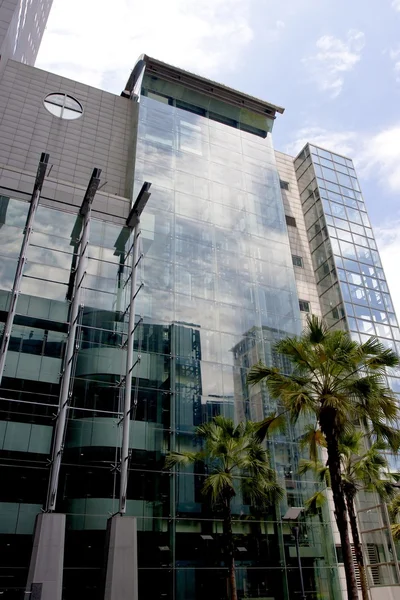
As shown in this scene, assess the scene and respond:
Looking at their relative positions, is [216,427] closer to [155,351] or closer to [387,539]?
[155,351]

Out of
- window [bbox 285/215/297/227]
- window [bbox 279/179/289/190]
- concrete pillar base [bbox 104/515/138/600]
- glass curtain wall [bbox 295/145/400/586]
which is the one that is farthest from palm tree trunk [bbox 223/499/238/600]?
window [bbox 279/179/289/190]

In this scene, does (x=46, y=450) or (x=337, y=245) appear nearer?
(x=46, y=450)

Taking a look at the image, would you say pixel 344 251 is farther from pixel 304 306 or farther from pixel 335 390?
pixel 335 390

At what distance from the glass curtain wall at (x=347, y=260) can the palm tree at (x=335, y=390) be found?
14.0 metres

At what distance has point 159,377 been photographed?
74.4ft

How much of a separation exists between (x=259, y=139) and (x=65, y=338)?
2339 centimetres

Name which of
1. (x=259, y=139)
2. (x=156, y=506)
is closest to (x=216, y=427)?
(x=156, y=506)

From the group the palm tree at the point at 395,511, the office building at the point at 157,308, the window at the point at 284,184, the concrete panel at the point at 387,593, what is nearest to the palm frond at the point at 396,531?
the palm tree at the point at 395,511

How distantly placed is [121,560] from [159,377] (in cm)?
867

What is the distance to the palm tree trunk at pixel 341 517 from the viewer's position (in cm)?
1284

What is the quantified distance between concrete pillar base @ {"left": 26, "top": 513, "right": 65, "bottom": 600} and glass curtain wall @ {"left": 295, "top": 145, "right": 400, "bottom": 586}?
A: 59.5ft

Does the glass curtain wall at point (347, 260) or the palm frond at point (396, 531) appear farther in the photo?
the glass curtain wall at point (347, 260)

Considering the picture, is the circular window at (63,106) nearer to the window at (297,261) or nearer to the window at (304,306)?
the window at (297,261)

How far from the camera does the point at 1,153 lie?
26.2 meters
